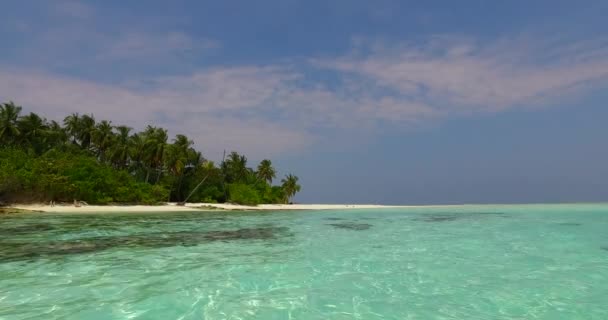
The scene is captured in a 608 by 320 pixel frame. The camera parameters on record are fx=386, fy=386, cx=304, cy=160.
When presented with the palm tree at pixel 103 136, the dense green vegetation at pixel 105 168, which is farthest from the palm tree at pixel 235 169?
the palm tree at pixel 103 136

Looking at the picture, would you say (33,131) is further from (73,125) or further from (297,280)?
(297,280)

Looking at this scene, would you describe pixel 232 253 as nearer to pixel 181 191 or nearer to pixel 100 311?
pixel 100 311

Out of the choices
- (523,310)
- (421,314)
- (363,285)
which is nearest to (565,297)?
(523,310)

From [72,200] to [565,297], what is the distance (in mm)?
49459

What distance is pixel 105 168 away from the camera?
5112cm

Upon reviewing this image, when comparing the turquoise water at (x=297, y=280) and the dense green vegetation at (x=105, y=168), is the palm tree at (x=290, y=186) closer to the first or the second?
the dense green vegetation at (x=105, y=168)

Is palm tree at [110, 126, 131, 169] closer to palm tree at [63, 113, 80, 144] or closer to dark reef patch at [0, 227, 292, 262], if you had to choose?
palm tree at [63, 113, 80, 144]

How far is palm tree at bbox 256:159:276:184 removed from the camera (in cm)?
8444

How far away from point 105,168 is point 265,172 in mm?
38107

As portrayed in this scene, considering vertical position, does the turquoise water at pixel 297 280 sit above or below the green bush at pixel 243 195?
below

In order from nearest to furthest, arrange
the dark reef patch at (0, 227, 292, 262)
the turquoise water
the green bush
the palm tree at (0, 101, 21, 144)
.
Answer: the turquoise water < the dark reef patch at (0, 227, 292, 262) < the palm tree at (0, 101, 21, 144) < the green bush

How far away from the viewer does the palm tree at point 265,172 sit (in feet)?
277

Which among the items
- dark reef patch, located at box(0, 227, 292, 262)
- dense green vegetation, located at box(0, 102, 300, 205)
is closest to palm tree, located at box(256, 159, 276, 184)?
dense green vegetation, located at box(0, 102, 300, 205)

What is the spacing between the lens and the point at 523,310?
22.8 ft
